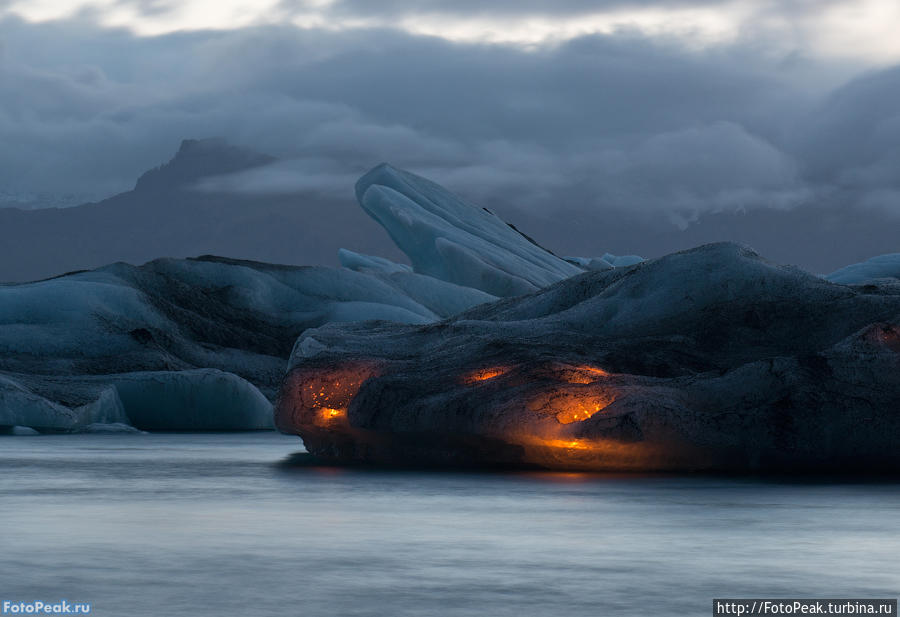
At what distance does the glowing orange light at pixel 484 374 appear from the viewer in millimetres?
21594

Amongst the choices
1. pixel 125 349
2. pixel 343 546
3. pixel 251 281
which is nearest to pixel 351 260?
pixel 251 281

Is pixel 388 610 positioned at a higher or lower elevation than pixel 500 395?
lower

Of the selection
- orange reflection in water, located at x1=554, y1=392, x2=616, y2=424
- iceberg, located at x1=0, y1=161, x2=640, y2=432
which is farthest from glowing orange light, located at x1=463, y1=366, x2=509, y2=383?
iceberg, located at x1=0, y1=161, x2=640, y2=432

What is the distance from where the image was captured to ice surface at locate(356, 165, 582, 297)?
72562mm

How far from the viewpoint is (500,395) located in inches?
801

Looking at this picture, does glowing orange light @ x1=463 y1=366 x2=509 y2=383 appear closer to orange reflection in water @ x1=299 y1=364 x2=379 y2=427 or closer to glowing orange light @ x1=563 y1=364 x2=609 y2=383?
glowing orange light @ x1=563 y1=364 x2=609 y2=383

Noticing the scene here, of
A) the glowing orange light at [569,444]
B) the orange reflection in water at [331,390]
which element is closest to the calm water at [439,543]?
the glowing orange light at [569,444]

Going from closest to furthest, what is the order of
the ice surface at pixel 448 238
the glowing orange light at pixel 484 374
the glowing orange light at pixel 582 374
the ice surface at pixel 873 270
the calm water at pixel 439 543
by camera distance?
the calm water at pixel 439 543 → the glowing orange light at pixel 582 374 → the glowing orange light at pixel 484 374 → the ice surface at pixel 448 238 → the ice surface at pixel 873 270

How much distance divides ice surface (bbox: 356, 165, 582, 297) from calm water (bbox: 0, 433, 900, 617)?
176 feet

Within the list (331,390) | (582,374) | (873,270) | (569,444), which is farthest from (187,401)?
(873,270)

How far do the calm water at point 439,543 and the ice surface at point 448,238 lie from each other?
5374cm

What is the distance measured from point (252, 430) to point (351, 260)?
141ft

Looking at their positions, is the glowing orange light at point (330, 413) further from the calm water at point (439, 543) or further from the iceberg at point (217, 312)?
the iceberg at point (217, 312)

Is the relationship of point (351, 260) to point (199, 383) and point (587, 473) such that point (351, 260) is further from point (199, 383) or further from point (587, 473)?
point (587, 473)
